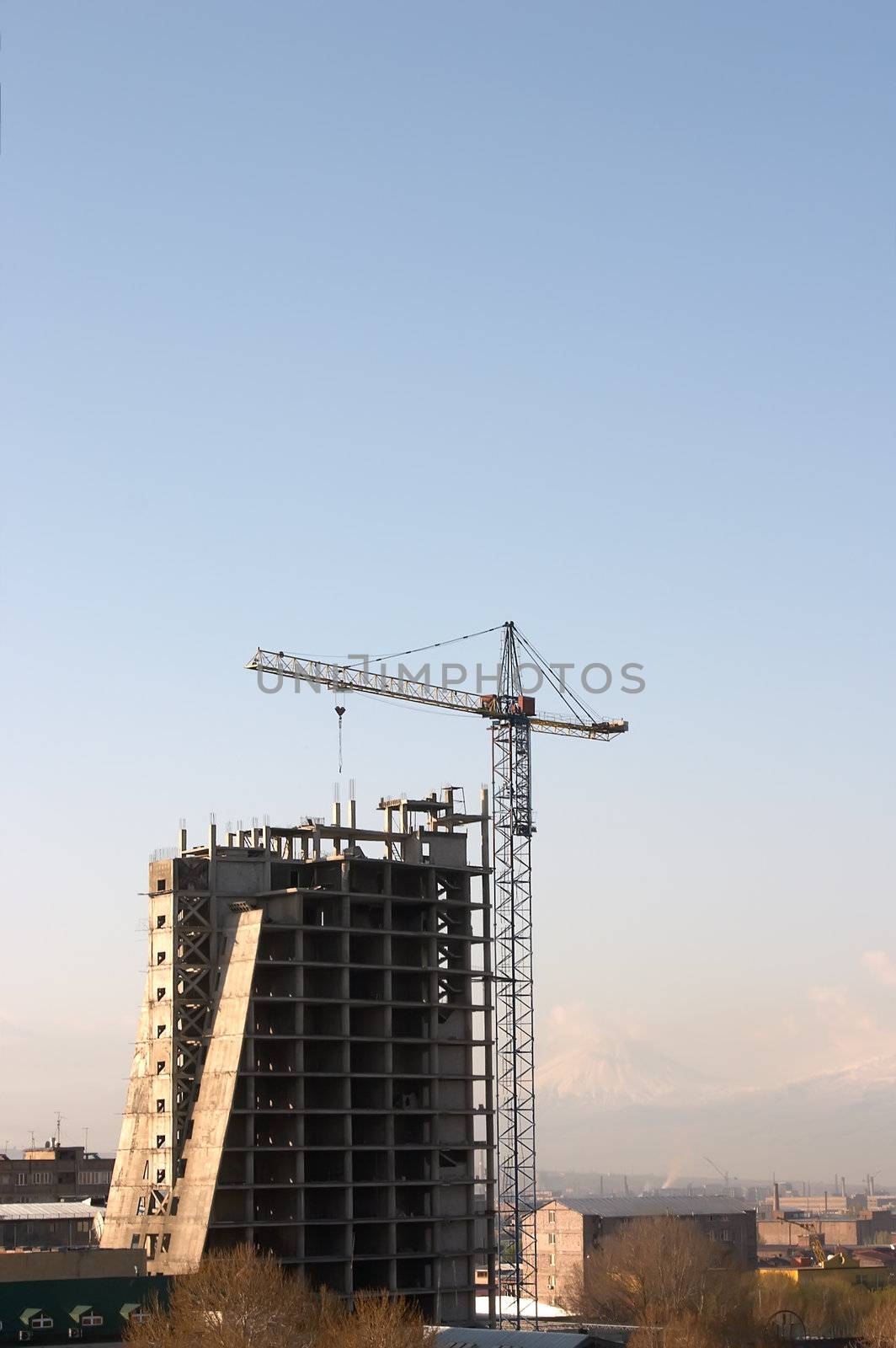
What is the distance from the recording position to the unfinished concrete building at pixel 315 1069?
14425 cm

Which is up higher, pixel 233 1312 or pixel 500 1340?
pixel 233 1312

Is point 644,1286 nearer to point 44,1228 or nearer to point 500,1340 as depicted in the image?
point 44,1228

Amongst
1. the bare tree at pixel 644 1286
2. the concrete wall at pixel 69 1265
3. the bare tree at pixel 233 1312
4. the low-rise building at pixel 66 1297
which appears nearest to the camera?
the bare tree at pixel 233 1312

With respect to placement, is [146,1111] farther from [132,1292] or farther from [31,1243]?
[132,1292]

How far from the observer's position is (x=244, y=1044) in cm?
14438

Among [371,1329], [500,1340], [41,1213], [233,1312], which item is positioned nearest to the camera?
[371,1329]

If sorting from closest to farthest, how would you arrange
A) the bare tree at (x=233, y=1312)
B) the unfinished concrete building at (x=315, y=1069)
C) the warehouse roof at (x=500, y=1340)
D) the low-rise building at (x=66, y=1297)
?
1. the bare tree at (x=233, y=1312)
2. the warehouse roof at (x=500, y=1340)
3. the low-rise building at (x=66, y=1297)
4. the unfinished concrete building at (x=315, y=1069)

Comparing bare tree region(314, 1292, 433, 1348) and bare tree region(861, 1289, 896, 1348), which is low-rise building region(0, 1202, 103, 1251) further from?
bare tree region(861, 1289, 896, 1348)

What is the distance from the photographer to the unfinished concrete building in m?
144

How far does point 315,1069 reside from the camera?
149m

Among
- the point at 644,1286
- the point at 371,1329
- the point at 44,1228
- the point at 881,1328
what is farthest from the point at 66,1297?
the point at 644,1286

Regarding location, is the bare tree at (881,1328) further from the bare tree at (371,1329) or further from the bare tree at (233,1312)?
the bare tree at (233,1312)

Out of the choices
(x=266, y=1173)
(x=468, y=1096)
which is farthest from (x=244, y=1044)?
(x=468, y=1096)

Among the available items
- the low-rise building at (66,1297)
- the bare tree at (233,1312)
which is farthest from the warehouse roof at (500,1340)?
the low-rise building at (66,1297)
